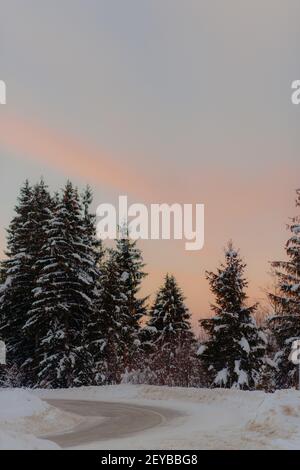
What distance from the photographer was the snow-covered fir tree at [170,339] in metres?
47.0

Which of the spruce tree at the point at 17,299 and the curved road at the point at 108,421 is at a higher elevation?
the spruce tree at the point at 17,299

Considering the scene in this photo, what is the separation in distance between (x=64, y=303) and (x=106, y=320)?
16.0 feet

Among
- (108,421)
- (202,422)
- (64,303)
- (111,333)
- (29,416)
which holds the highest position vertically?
(64,303)

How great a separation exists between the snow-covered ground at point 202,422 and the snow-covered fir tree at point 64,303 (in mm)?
12701

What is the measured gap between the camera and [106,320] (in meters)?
43.3

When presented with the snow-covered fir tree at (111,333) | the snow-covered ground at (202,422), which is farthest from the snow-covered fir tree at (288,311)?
the snow-covered fir tree at (111,333)

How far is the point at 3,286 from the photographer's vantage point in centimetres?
4309

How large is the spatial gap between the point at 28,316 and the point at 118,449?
31.0 meters

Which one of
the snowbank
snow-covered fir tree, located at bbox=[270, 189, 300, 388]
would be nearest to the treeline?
snow-covered fir tree, located at bbox=[270, 189, 300, 388]

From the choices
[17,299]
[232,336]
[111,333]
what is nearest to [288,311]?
[232,336]

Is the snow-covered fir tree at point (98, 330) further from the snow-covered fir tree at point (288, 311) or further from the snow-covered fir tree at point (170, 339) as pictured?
the snow-covered fir tree at point (288, 311)

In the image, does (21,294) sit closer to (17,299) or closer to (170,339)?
(17,299)

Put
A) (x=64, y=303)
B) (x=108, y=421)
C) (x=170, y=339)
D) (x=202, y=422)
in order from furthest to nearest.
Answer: (x=170, y=339) < (x=64, y=303) < (x=108, y=421) < (x=202, y=422)
